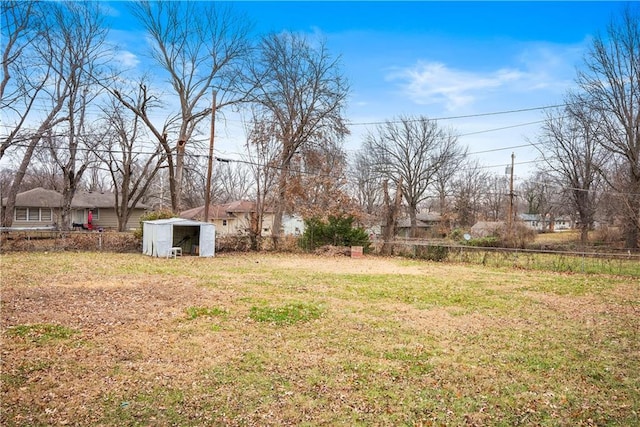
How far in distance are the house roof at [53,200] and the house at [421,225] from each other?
24.9 metres

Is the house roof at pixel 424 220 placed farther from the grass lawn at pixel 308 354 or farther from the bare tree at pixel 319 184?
the grass lawn at pixel 308 354

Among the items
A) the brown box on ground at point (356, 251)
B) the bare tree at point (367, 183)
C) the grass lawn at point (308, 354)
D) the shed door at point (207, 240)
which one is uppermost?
the bare tree at point (367, 183)

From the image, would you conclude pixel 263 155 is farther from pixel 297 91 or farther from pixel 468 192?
pixel 468 192

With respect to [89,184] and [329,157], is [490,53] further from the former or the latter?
[89,184]

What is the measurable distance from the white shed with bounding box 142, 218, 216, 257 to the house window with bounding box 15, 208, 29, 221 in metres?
17.5

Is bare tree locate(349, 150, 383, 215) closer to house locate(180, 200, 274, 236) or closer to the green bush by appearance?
house locate(180, 200, 274, 236)

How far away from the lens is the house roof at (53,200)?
28250mm

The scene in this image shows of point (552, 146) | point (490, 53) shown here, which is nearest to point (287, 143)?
point (490, 53)

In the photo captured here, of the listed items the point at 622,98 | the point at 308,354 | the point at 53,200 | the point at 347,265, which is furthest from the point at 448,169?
the point at 308,354

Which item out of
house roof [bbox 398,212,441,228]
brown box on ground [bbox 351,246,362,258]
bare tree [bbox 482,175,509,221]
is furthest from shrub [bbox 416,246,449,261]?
bare tree [bbox 482,175,509,221]

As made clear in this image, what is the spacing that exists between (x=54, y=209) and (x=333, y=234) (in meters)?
21.7

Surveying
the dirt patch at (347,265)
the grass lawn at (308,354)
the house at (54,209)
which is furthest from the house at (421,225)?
the grass lawn at (308,354)

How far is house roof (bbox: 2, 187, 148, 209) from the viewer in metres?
28.2

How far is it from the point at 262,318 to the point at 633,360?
5508 mm
